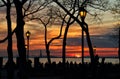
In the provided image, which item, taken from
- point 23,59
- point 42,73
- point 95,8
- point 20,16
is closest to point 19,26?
point 20,16

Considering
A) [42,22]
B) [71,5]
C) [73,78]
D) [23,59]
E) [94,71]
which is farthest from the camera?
[42,22]

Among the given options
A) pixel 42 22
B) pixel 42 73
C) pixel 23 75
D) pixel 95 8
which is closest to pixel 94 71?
pixel 23 75

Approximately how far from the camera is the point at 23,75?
82.9 ft

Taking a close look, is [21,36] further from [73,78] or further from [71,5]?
[71,5]

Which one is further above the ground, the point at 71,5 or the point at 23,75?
the point at 71,5

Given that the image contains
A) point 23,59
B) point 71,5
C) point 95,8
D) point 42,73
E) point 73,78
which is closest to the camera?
point 23,59

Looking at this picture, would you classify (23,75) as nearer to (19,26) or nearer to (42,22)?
(19,26)

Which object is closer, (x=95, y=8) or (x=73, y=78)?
(x=73, y=78)

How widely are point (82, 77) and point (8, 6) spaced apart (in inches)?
307

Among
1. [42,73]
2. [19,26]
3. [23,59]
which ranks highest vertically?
[19,26]

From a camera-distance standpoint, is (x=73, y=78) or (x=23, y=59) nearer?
(x=23, y=59)

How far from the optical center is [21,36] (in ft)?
83.9

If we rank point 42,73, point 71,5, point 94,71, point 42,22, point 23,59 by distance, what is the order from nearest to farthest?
point 23,59 → point 94,71 → point 42,73 → point 71,5 → point 42,22

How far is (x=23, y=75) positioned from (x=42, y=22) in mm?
37727
